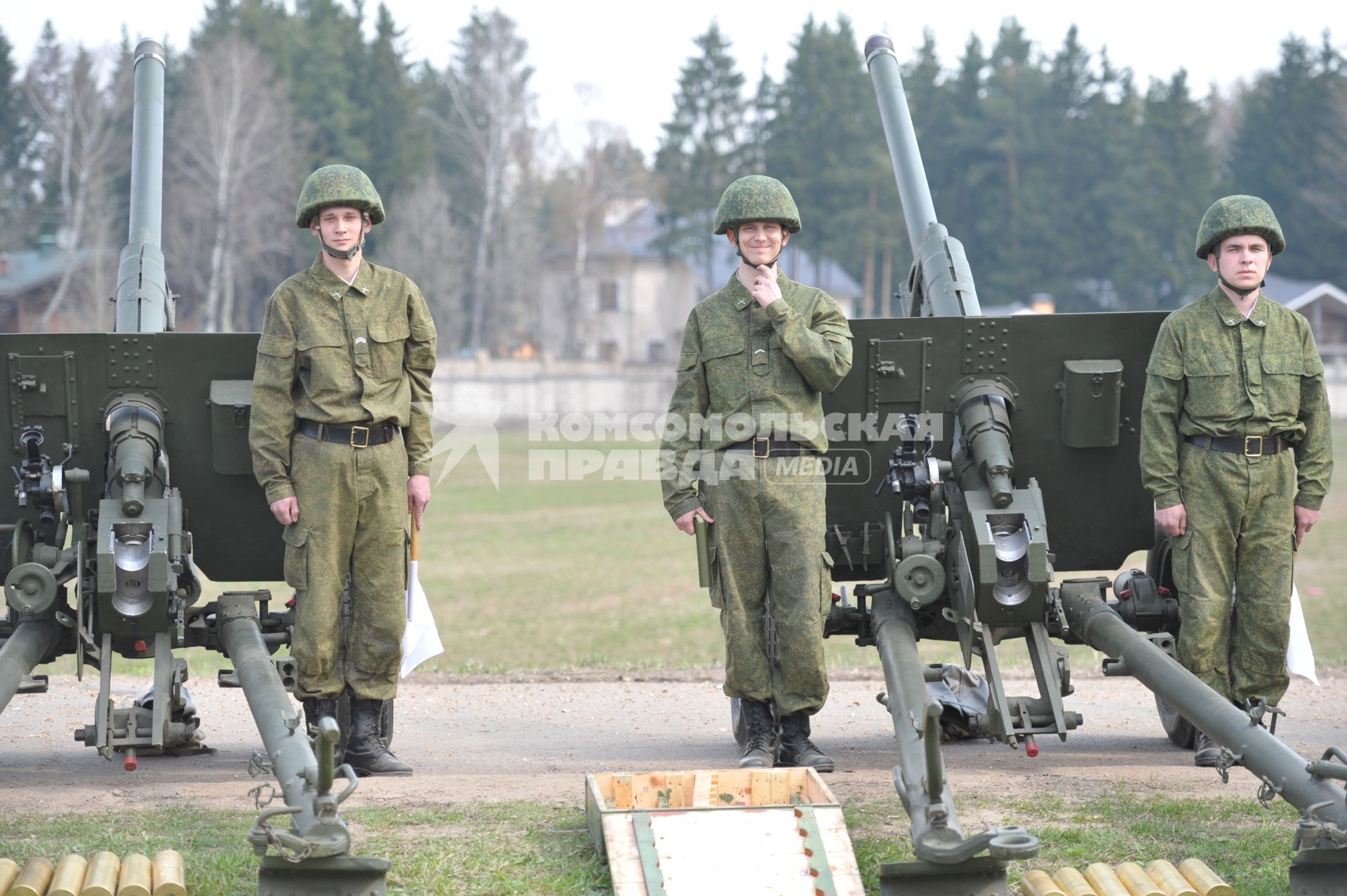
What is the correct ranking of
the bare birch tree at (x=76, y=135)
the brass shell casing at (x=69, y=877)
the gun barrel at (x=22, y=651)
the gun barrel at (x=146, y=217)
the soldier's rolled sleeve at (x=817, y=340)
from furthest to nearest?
the bare birch tree at (x=76, y=135), the gun barrel at (x=146, y=217), the soldier's rolled sleeve at (x=817, y=340), the gun barrel at (x=22, y=651), the brass shell casing at (x=69, y=877)

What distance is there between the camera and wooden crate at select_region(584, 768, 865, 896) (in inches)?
188

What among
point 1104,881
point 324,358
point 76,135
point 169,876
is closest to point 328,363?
point 324,358

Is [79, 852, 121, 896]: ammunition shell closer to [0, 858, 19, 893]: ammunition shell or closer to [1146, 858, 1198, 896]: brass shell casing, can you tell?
[0, 858, 19, 893]: ammunition shell

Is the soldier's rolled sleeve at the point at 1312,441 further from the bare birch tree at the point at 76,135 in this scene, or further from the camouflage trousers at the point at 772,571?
the bare birch tree at the point at 76,135

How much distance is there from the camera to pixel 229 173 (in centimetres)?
4425

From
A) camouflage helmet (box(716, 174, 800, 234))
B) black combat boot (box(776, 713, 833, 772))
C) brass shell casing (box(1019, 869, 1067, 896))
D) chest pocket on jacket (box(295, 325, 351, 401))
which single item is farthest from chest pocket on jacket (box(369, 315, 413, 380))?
brass shell casing (box(1019, 869, 1067, 896))

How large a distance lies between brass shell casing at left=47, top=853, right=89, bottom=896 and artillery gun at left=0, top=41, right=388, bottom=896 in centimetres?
93

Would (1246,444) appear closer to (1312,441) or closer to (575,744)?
(1312,441)

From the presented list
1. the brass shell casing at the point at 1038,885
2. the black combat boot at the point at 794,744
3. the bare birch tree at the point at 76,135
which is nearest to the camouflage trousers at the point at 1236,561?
the black combat boot at the point at 794,744

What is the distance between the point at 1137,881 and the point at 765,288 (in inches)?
103

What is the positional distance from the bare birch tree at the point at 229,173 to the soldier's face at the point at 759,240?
38580mm

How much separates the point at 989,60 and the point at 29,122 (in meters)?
32.0

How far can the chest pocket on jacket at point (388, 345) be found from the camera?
6371 millimetres

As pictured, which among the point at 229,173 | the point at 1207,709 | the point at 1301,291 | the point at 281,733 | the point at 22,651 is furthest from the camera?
the point at 1301,291
